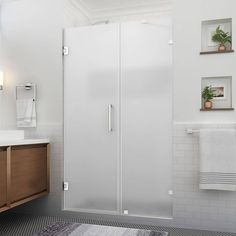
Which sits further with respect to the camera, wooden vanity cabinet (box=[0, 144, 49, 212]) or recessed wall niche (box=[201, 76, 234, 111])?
recessed wall niche (box=[201, 76, 234, 111])

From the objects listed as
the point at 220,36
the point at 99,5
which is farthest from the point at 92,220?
the point at 99,5

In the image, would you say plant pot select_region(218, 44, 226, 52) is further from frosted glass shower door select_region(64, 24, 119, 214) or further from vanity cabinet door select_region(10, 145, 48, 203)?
vanity cabinet door select_region(10, 145, 48, 203)

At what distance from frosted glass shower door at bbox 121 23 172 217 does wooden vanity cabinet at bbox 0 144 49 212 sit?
2.89ft

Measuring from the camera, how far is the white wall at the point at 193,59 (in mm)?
2826

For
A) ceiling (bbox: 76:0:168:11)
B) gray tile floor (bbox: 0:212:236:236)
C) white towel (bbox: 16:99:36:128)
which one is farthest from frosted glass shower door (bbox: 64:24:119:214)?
ceiling (bbox: 76:0:168:11)

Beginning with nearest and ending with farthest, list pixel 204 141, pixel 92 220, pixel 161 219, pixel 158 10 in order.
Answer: pixel 204 141 → pixel 161 219 → pixel 92 220 → pixel 158 10

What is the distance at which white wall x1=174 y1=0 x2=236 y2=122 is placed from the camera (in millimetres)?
2826

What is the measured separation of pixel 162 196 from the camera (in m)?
2.94

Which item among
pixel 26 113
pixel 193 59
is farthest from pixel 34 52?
pixel 193 59

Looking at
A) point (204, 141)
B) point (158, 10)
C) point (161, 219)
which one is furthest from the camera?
point (158, 10)

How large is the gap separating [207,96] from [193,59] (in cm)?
39

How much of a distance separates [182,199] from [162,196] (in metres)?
0.19

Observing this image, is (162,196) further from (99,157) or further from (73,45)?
(73,45)

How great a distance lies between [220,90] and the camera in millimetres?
2898
